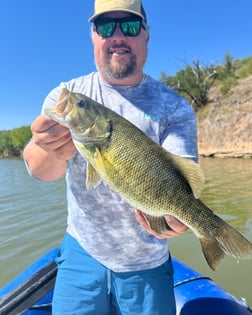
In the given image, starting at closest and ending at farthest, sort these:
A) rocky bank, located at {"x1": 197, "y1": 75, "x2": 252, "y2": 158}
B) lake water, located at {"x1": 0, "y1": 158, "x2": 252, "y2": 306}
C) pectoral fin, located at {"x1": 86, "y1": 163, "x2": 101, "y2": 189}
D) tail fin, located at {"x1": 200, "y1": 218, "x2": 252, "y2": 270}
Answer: tail fin, located at {"x1": 200, "y1": 218, "x2": 252, "y2": 270} < pectoral fin, located at {"x1": 86, "y1": 163, "x2": 101, "y2": 189} < lake water, located at {"x1": 0, "y1": 158, "x2": 252, "y2": 306} < rocky bank, located at {"x1": 197, "y1": 75, "x2": 252, "y2": 158}

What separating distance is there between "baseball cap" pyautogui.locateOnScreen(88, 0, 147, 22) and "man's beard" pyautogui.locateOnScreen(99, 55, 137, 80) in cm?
32

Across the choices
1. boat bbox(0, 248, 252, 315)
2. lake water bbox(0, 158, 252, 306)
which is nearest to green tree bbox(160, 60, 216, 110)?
lake water bbox(0, 158, 252, 306)

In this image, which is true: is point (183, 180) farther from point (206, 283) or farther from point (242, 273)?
point (242, 273)

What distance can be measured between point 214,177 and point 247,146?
411 inches

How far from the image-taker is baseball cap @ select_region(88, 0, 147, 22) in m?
2.23

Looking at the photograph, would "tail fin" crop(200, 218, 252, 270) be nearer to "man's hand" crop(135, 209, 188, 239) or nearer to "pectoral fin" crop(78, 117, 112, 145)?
"man's hand" crop(135, 209, 188, 239)

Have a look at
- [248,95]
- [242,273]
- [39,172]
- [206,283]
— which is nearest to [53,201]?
[242,273]

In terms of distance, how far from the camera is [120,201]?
220 centimetres

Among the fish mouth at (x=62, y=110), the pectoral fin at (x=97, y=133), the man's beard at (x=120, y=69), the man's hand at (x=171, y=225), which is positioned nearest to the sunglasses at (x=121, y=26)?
the man's beard at (x=120, y=69)

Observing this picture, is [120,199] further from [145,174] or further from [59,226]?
[59,226]

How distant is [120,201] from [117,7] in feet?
4.22

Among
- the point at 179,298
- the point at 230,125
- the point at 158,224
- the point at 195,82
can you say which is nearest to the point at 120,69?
the point at 158,224

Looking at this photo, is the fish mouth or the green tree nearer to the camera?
the fish mouth

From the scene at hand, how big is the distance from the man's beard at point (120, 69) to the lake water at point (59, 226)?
143 inches
